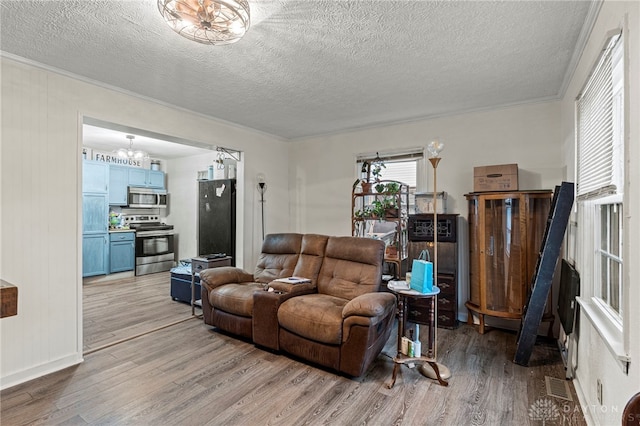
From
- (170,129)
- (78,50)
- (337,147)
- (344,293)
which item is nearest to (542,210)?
(344,293)

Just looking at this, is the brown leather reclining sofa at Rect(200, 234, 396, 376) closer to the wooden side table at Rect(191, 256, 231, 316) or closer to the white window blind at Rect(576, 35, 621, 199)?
the wooden side table at Rect(191, 256, 231, 316)

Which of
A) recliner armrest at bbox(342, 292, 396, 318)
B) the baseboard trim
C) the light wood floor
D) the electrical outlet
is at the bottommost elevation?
the light wood floor

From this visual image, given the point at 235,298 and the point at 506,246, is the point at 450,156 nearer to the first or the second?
the point at 506,246

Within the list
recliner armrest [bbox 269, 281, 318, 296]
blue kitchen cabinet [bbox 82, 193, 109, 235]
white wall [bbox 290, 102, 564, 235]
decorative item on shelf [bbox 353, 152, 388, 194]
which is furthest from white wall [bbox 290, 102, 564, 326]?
blue kitchen cabinet [bbox 82, 193, 109, 235]

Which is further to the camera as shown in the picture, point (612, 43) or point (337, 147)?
point (337, 147)

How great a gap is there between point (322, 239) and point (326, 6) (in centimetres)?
236

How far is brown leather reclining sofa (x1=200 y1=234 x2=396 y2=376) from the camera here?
8.07 ft

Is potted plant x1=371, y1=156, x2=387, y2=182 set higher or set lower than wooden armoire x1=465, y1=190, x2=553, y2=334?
higher

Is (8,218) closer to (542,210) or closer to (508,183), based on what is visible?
(508,183)

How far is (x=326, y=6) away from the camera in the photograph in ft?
6.13

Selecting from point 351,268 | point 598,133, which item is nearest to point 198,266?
point 351,268

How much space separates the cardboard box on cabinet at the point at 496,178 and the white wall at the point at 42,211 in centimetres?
393

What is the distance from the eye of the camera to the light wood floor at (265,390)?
78.7 inches

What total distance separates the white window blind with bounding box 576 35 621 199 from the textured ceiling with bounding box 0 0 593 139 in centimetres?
42
